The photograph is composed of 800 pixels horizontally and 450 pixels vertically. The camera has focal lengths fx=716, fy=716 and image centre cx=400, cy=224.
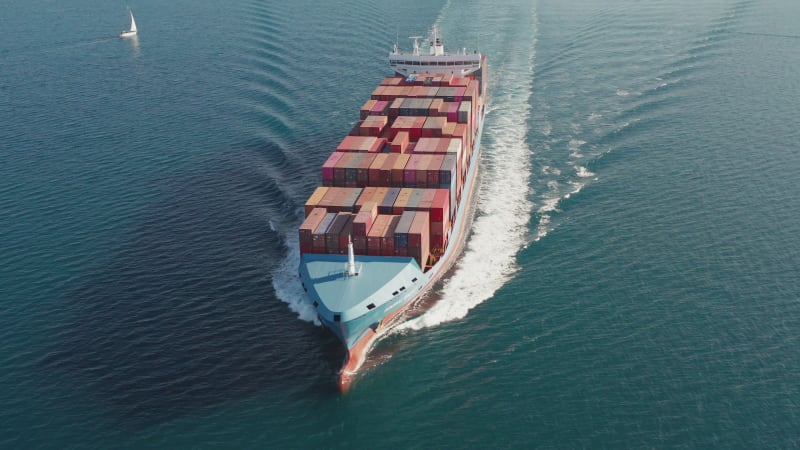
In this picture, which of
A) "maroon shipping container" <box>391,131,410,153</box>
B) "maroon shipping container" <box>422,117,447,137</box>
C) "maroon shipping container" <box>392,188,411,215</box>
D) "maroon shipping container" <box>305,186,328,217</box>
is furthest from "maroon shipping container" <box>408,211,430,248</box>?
"maroon shipping container" <box>422,117,447,137</box>

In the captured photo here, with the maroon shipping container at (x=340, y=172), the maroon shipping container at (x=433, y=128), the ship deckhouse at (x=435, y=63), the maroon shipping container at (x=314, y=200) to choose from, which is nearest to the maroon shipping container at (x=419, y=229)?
the maroon shipping container at (x=314, y=200)

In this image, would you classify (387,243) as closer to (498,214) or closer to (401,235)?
(401,235)

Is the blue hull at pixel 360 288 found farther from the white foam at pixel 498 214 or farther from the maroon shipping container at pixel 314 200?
the maroon shipping container at pixel 314 200

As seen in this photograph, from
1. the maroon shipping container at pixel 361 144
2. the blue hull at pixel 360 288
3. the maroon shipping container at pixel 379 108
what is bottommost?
the blue hull at pixel 360 288

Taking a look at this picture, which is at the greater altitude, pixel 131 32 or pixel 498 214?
pixel 131 32

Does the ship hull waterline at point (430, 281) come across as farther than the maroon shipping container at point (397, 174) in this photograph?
No

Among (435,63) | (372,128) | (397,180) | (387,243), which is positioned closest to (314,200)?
(397,180)
